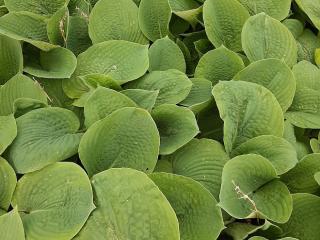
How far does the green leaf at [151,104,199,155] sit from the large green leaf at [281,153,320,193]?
18cm

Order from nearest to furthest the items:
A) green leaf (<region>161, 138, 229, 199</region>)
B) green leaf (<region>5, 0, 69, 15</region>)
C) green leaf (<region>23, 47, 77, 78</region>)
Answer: green leaf (<region>161, 138, 229, 199</region>) < green leaf (<region>23, 47, 77, 78</region>) < green leaf (<region>5, 0, 69, 15</region>)

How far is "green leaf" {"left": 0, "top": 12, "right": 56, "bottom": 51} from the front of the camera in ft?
3.19

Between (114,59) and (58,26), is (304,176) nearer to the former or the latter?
(114,59)

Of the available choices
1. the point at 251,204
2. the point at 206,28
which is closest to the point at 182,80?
the point at 206,28

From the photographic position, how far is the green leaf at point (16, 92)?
90cm

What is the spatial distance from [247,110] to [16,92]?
40cm

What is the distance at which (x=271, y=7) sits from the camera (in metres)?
1.12

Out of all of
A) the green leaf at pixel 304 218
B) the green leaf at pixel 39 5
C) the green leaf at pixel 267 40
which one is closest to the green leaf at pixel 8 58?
the green leaf at pixel 39 5

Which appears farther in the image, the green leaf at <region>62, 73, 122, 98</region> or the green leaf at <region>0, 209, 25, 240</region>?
the green leaf at <region>62, 73, 122, 98</region>

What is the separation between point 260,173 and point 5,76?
0.50m

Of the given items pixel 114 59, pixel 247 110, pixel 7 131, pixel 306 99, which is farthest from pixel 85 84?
pixel 306 99

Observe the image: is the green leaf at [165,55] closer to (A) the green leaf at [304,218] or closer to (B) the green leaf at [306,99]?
(B) the green leaf at [306,99]

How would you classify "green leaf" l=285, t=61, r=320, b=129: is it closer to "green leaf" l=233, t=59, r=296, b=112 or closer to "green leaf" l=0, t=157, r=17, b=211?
"green leaf" l=233, t=59, r=296, b=112

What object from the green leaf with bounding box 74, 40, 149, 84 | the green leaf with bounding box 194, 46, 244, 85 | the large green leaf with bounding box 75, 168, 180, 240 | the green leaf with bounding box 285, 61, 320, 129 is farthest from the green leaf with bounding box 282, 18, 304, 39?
the large green leaf with bounding box 75, 168, 180, 240
